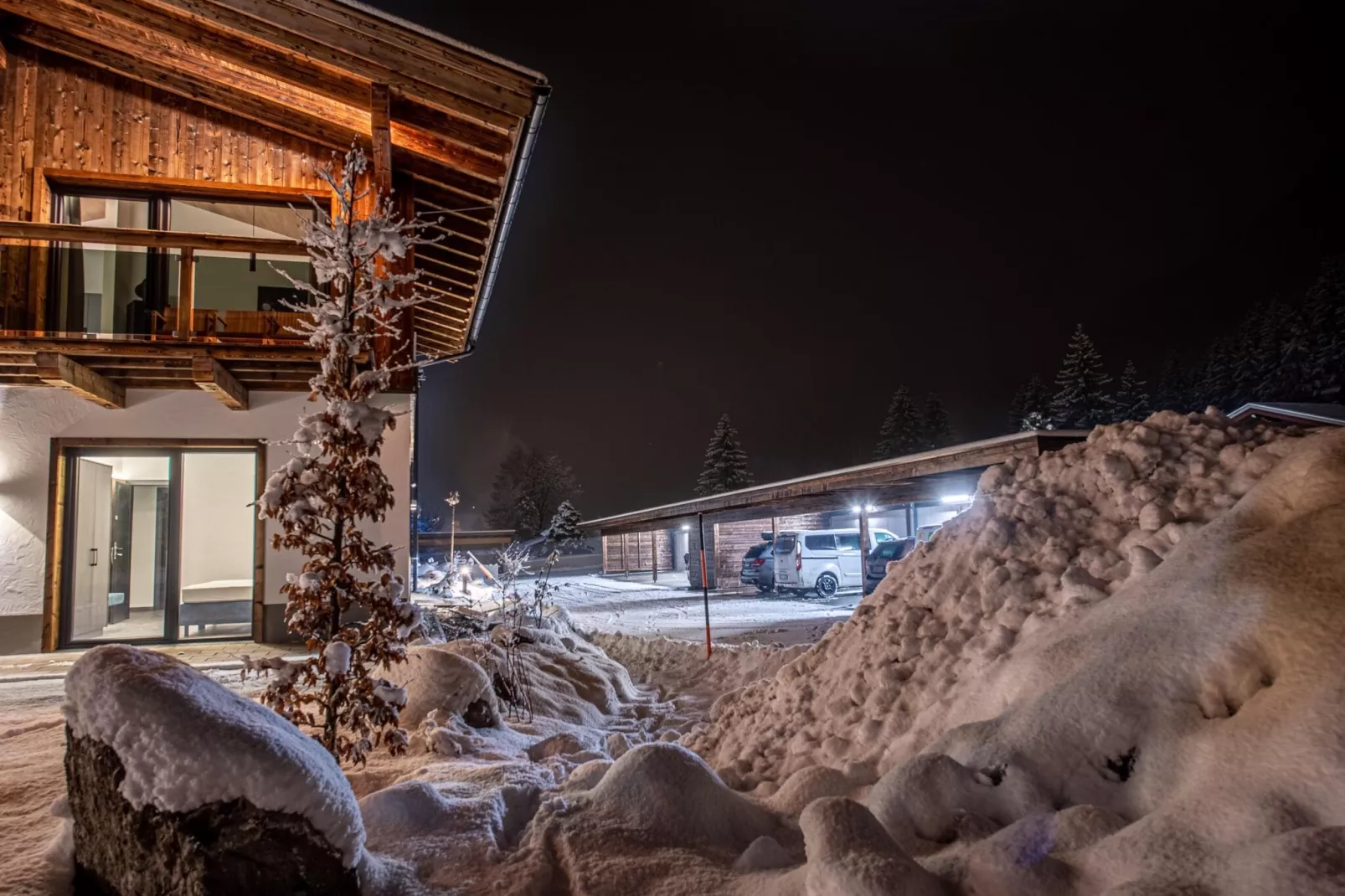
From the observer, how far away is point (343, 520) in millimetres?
4520

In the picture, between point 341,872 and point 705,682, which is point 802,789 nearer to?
point 341,872

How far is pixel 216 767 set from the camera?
244 cm

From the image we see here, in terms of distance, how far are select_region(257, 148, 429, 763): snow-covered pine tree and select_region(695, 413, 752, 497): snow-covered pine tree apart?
41972 millimetres

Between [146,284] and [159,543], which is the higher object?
[146,284]

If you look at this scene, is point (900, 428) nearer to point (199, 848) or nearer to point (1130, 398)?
point (1130, 398)

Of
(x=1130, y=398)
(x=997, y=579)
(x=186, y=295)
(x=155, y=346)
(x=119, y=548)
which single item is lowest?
(x=997, y=579)

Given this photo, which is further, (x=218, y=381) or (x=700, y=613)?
(x=700, y=613)

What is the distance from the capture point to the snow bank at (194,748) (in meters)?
2.42

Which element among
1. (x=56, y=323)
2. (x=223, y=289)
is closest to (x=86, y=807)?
(x=223, y=289)

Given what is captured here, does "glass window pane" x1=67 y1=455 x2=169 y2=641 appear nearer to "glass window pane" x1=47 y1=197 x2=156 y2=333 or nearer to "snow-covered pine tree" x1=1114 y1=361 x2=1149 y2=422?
"glass window pane" x1=47 y1=197 x2=156 y2=333

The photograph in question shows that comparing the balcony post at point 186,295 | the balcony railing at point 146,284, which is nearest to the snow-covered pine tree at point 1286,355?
the balcony railing at point 146,284

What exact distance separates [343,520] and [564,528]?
41320 millimetres

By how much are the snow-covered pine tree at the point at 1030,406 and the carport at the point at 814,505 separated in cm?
1966

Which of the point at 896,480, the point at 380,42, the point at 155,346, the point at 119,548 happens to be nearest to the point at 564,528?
the point at 119,548
